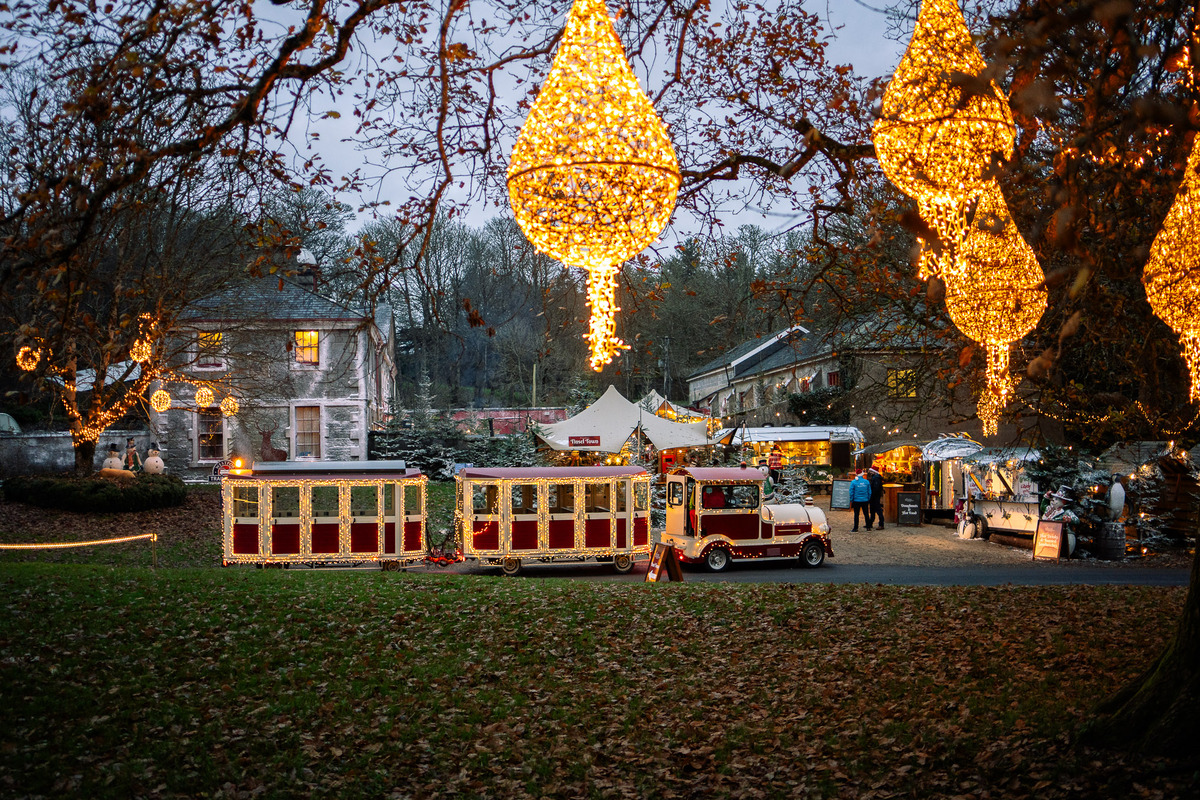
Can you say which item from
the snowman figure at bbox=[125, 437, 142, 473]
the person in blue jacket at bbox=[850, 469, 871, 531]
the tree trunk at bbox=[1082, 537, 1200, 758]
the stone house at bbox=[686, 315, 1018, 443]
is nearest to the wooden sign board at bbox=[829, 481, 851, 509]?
the stone house at bbox=[686, 315, 1018, 443]

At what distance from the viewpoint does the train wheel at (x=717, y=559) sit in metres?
18.9

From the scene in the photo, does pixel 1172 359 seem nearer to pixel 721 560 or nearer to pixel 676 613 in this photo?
pixel 676 613

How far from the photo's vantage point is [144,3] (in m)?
6.37

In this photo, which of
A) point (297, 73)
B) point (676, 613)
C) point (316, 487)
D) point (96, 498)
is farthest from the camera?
point (96, 498)

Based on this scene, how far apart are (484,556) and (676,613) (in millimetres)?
7491

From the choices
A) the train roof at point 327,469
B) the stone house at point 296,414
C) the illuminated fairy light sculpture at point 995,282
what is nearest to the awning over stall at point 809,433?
the stone house at point 296,414

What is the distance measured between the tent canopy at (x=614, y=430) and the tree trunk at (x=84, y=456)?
12.2 meters

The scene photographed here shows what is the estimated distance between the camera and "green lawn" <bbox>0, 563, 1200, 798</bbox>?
20.6 feet

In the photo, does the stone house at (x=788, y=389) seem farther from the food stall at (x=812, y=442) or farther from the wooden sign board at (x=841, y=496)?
the wooden sign board at (x=841, y=496)

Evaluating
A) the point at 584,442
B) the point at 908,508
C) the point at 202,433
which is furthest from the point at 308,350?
the point at 908,508

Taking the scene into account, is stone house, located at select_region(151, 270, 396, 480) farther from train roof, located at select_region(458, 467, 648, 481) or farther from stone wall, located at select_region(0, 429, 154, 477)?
train roof, located at select_region(458, 467, 648, 481)

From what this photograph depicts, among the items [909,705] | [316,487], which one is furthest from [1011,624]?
[316,487]

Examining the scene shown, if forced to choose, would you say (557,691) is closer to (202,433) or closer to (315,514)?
(315,514)

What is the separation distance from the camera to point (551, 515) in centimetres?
1800
